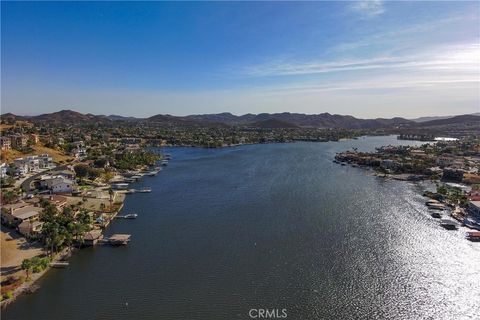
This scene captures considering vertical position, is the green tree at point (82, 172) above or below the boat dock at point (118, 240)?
above

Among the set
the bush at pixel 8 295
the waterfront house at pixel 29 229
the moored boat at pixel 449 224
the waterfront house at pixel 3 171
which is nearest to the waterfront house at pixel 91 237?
the waterfront house at pixel 29 229

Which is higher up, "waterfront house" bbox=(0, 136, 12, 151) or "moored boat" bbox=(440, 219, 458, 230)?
"waterfront house" bbox=(0, 136, 12, 151)

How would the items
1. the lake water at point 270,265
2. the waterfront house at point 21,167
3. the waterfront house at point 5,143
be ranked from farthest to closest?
the waterfront house at point 5,143
the waterfront house at point 21,167
the lake water at point 270,265

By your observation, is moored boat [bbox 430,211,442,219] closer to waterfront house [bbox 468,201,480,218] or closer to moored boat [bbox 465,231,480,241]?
waterfront house [bbox 468,201,480,218]

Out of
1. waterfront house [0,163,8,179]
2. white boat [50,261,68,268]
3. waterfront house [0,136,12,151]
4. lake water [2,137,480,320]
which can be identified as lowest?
lake water [2,137,480,320]

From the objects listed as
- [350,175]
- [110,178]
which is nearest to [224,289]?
[110,178]

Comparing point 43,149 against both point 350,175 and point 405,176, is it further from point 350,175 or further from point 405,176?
point 405,176

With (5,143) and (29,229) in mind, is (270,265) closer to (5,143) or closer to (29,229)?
(29,229)

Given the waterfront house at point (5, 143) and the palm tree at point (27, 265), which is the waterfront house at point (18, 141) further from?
the palm tree at point (27, 265)

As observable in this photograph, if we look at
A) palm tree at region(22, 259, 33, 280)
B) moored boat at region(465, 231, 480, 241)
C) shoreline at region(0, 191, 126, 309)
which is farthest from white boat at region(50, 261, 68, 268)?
moored boat at region(465, 231, 480, 241)

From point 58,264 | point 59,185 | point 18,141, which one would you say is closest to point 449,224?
point 58,264
